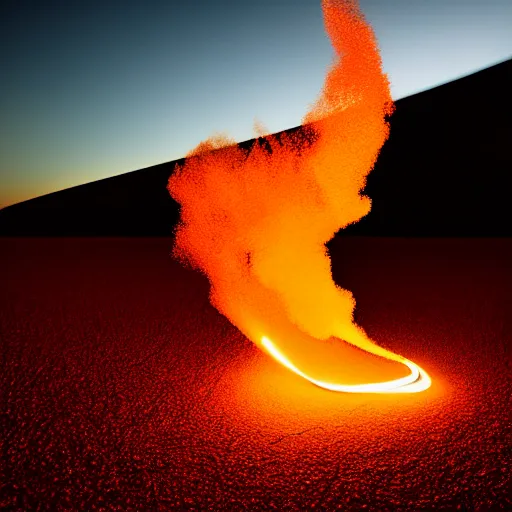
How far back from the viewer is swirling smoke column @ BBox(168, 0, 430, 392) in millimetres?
6762

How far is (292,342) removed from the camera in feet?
22.7

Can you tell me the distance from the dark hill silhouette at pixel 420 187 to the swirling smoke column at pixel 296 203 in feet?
56.3

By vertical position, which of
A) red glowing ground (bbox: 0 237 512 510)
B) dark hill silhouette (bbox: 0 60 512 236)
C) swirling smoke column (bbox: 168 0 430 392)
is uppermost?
dark hill silhouette (bbox: 0 60 512 236)

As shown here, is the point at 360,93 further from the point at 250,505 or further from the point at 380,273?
the point at 380,273

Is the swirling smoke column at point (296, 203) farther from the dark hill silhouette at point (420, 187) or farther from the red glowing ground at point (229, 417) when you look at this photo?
the dark hill silhouette at point (420, 187)

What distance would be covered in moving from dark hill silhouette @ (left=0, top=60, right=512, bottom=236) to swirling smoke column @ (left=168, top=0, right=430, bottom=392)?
56.3ft

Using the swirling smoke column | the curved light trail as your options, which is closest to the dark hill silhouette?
the swirling smoke column

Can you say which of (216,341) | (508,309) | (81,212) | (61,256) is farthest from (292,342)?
(81,212)

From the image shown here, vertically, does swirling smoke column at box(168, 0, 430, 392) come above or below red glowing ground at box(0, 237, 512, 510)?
above

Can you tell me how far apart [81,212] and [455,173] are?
1238 inches

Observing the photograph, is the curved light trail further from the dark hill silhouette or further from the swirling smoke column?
the dark hill silhouette

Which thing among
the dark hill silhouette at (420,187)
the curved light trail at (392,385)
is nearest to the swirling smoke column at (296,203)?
the curved light trail at (392,385)

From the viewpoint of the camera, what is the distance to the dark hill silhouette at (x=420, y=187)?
25.8m

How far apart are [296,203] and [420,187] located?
24.3m
